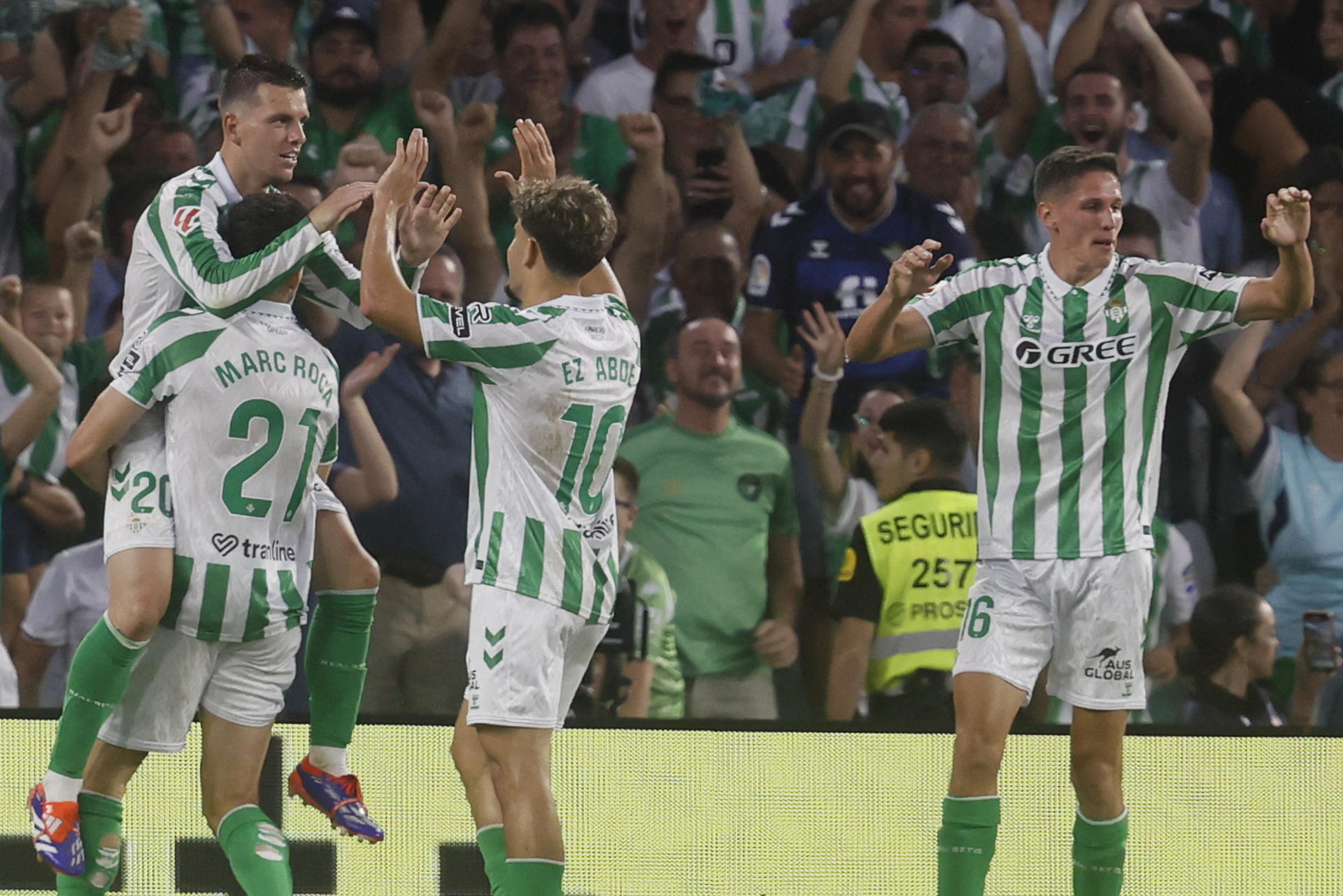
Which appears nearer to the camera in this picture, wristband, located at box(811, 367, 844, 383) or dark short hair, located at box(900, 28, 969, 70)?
wristband, located at box(811, 367, 844, 383)

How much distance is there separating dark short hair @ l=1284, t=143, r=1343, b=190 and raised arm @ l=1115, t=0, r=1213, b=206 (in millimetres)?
355

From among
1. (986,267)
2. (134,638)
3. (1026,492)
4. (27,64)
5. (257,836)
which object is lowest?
(257,836)


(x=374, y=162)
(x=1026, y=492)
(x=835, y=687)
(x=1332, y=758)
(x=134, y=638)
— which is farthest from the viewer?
(x=374, y=162)

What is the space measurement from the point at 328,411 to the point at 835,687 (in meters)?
2.34

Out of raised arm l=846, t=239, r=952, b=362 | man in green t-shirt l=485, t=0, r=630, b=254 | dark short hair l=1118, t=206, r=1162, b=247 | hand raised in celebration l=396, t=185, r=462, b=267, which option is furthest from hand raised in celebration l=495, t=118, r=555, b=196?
dark short hair l=1118, t=206, r=1162, b=247

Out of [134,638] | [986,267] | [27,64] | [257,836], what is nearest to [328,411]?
[134,638]

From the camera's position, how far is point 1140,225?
6543 millimetres

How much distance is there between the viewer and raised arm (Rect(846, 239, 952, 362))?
4.19 meters

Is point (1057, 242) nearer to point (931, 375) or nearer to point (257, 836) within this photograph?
point (931, 375)

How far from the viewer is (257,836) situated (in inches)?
162

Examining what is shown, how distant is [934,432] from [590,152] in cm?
200

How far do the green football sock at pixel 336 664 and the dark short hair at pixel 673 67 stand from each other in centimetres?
310

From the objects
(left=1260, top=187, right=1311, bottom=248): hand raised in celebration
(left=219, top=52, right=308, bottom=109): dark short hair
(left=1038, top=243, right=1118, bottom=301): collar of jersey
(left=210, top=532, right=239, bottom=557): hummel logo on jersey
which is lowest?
(left=210, top=532, right=239, bottom=557): hummel logo on jersey

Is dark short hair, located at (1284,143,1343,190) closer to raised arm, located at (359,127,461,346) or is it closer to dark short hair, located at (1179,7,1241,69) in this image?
dark short hair, located at (1179,7,1241,69)
